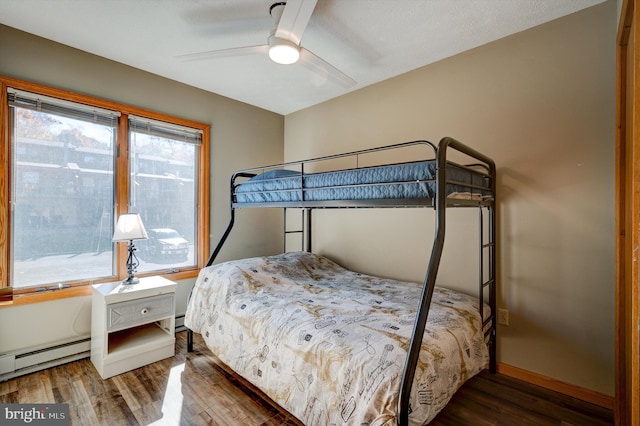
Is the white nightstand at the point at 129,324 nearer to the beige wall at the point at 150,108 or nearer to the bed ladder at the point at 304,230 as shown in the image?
the beige wall at the point at 150,108

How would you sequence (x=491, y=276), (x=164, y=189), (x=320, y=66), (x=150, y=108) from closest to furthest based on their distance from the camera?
(x=320, y=66) → (x=491, y=276) → (x=150, y=108) → (x=164, y=189)

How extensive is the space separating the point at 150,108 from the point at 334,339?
262 centimetres

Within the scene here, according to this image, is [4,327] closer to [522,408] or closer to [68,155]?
[68,155]

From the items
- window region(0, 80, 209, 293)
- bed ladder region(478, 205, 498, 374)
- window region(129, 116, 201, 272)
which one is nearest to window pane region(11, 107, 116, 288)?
window region(0, 80, 209, 293)

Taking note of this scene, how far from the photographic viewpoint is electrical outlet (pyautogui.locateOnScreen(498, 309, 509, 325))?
210 centimetres

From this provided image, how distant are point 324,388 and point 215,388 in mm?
1028

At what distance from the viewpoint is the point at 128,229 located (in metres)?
2.23

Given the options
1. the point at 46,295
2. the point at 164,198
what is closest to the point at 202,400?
the point at 46,295

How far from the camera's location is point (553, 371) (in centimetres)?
193

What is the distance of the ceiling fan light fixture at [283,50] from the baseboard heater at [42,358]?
259 cm

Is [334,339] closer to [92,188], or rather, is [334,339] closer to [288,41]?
[288,41]

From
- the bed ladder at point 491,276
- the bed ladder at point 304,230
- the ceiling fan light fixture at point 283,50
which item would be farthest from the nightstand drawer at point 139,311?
the bed ladder at point 491,276

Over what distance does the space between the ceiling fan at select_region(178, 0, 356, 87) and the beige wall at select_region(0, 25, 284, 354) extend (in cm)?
110

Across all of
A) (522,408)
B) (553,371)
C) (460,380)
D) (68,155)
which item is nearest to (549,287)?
(553,371)
